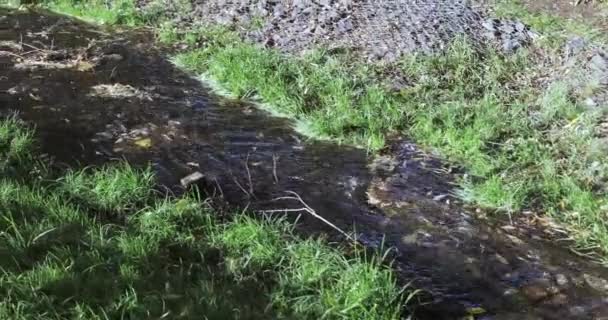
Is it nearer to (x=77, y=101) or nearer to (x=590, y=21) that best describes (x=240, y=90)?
(x=77, y=101)

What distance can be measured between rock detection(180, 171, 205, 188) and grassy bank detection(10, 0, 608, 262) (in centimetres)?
187

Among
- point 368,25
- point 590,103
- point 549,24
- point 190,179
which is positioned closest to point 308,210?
point 190,179

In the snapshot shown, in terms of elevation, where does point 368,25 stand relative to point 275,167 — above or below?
above

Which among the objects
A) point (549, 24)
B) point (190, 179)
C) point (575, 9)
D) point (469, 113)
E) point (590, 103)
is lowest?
point (190, 179)

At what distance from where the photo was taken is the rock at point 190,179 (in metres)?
5.96

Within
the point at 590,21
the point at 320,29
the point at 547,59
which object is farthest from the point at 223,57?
the point at 590,21

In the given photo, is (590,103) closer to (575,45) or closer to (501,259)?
(575,45)

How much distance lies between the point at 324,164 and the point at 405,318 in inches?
104

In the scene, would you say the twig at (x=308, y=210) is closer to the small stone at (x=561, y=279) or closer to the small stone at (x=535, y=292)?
the small stone at (x=535, y=292)

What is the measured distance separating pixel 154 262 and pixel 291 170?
2219 mm

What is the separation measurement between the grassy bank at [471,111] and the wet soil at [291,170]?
0.89 ft

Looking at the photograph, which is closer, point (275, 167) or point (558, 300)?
point (558, 300)

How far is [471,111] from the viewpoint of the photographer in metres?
7.65

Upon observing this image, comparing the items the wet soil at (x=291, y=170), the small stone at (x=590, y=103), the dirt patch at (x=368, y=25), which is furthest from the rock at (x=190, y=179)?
the small stone at (x=590, y=103)
